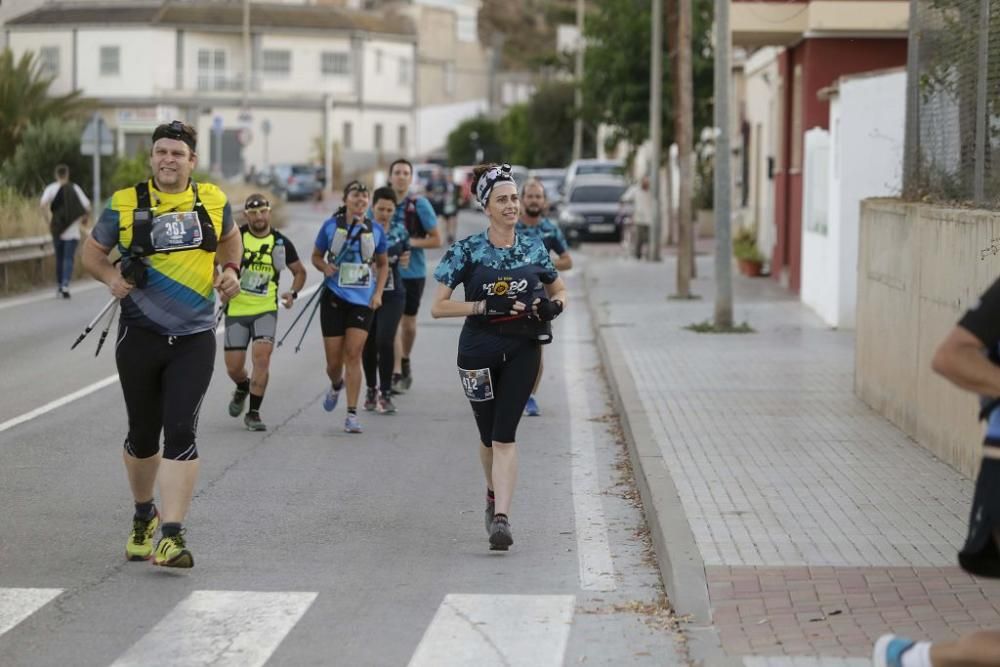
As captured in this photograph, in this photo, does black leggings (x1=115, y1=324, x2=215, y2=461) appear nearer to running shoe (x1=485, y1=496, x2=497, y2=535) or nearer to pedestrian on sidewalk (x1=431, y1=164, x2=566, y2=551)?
pedestrian on sidewalk (x1=431, y1=164, x2=566, y2=551)

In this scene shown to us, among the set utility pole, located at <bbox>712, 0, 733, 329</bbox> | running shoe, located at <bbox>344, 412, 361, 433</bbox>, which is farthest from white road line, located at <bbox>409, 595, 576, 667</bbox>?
utility pole, located at <bbox>712, 0, 733, 329</bbox>

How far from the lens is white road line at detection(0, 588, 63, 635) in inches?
282

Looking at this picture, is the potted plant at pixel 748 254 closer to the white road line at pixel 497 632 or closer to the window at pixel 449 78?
the white road line at pixel 497 632

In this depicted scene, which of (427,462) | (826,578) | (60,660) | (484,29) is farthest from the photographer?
(484,29)

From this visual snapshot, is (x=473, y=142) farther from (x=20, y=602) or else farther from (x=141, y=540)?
(x=20, y=602)

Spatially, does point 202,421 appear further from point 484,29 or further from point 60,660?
point 484,29

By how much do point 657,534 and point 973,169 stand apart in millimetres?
4287

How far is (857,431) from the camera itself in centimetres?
1220

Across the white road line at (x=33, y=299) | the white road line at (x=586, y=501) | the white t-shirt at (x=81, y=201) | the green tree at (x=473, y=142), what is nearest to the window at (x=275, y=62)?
the green tree at (x=473, y=142)

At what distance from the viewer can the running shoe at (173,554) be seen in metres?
7.98

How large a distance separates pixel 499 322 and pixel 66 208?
16.9 m

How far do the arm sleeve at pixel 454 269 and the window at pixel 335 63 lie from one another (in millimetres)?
79567

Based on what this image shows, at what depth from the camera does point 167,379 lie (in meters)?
8.10

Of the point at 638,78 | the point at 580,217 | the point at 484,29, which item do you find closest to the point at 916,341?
the point at 638,78
